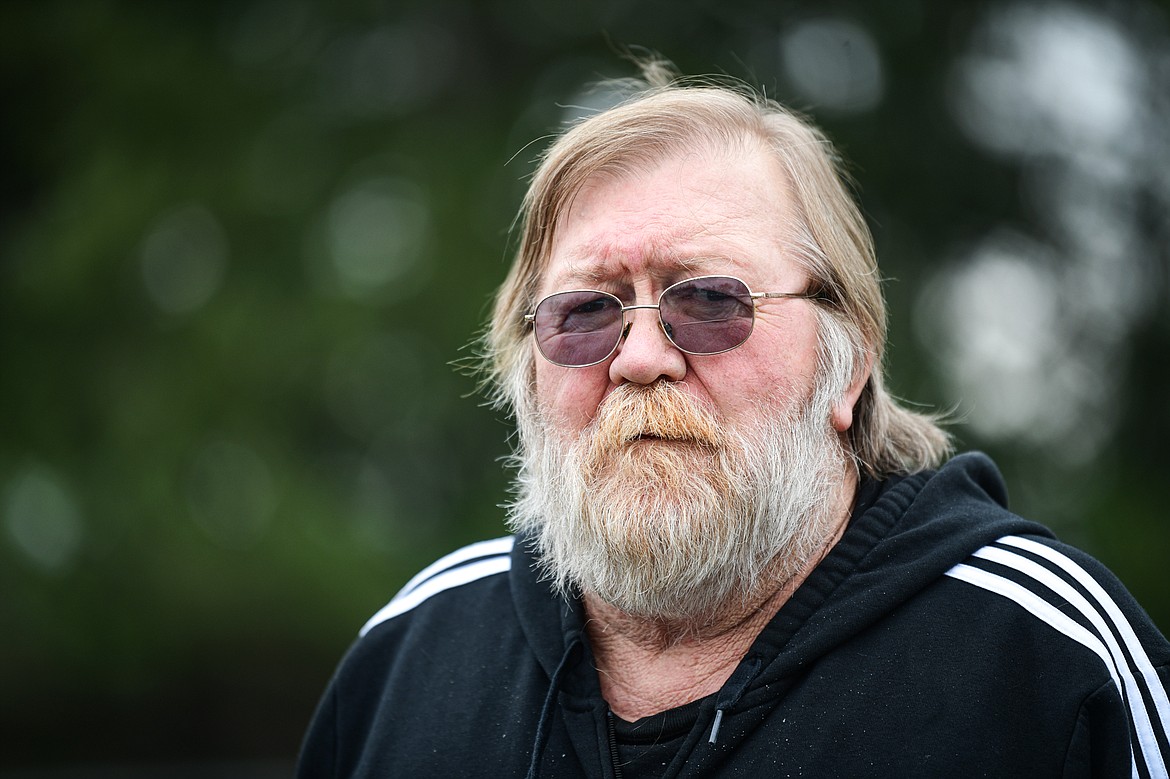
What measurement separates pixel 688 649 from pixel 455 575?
0.71 metres

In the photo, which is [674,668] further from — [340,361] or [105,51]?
[105,51]

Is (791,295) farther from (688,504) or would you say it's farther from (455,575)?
(455,575)

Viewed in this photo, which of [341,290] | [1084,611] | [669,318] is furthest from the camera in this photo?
[341,290]

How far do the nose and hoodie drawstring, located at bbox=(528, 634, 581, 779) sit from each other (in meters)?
0.63

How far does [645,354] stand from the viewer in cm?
218

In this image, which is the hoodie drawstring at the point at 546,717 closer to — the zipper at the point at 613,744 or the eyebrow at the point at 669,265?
the zipper at the point at 613,744

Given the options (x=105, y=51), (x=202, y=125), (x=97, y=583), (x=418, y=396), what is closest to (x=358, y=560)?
(x=418, y=396)

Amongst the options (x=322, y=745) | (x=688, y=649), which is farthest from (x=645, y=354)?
(x=322, y=745)

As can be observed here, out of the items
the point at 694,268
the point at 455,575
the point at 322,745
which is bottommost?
the point at 322,745

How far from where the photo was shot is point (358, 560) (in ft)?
20.3

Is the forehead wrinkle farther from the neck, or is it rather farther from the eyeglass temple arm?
the neck

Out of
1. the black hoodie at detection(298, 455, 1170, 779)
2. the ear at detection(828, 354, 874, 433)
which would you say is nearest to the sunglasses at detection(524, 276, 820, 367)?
the ear at detection(828, 354, 874, 433)

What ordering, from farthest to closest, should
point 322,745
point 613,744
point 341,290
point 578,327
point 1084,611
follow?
1. point 341,290
2. point 322,745
3. point 578,327
4. point 613,744
5. point 1084,611

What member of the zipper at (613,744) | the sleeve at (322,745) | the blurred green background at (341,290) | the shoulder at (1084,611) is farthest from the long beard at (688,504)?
the blurred green background at (341,290)
